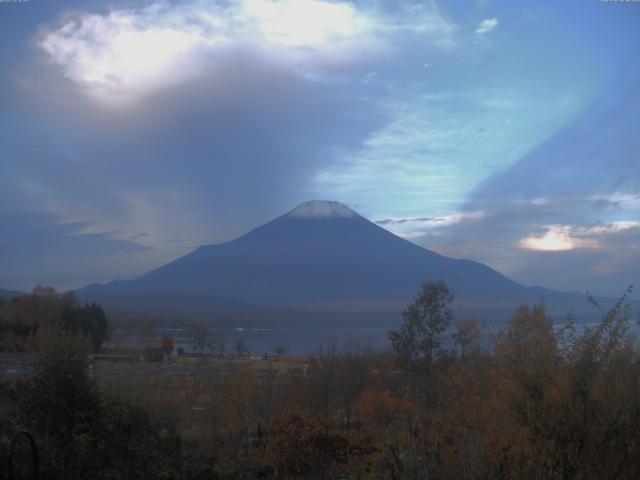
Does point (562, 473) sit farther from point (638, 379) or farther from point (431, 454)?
point (638, 379)

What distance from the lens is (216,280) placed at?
530 ft

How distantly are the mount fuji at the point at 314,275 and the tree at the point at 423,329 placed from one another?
91.0 m

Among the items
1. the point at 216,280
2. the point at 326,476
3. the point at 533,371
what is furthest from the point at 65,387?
the point at 216,280

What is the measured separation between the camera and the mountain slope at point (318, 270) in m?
141

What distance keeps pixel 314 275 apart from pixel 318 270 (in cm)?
276

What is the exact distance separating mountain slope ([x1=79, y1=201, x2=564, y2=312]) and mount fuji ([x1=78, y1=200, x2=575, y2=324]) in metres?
0.23

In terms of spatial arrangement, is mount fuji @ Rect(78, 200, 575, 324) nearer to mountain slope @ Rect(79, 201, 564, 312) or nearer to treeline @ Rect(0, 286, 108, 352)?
mountain slope @ Rect(79, 201, 564, 312)

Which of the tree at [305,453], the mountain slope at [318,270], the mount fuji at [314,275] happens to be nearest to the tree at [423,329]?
the tree at [305,453]

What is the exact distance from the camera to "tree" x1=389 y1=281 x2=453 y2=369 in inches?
1054

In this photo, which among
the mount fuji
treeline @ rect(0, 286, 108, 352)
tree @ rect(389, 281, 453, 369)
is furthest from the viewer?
the mount fuji

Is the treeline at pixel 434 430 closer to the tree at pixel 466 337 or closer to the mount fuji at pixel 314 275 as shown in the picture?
the tree at pixel 466 337

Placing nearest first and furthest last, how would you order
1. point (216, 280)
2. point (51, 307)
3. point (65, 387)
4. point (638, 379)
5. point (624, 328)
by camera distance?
point (638, 379) < point (624, 328) < point (65, 387) < point (51, 307) < point (216, 280)

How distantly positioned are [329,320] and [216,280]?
167ft

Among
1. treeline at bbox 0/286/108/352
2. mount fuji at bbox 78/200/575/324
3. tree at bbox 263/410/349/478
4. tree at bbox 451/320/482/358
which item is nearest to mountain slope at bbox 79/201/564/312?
mount fuji at bbox 78/200/575/324
